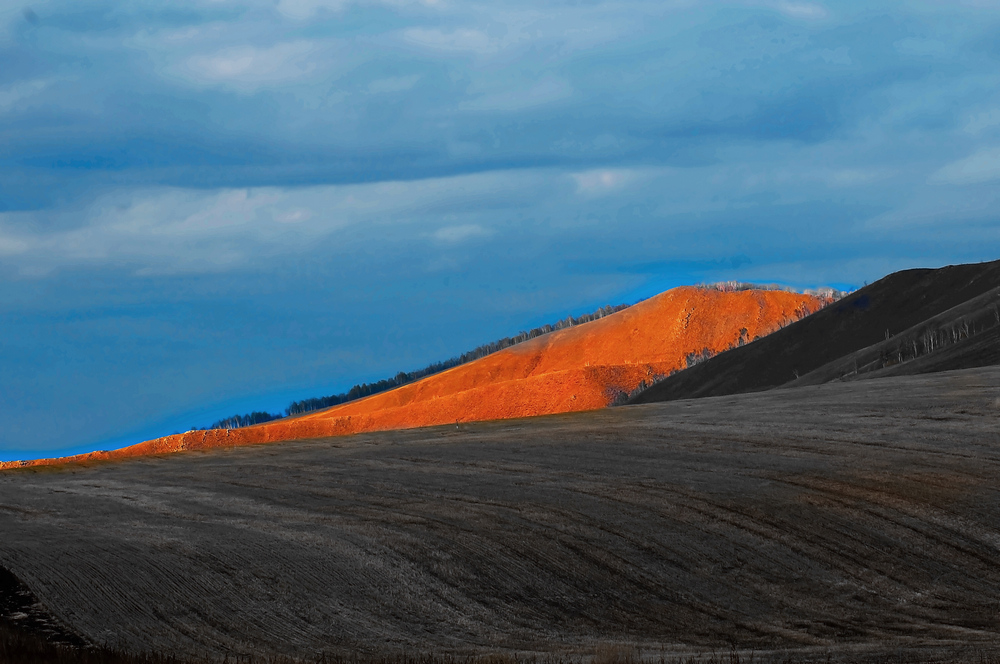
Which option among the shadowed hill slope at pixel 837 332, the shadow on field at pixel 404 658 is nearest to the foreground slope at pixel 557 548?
the shadow on field at pixel 404 658

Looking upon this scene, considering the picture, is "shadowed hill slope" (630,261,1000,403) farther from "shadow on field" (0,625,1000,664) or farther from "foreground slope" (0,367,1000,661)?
"shadow on field" (0,625,1000,664)

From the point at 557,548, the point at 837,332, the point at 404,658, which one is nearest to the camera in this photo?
the point at 404,658

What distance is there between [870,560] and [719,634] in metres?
7.28

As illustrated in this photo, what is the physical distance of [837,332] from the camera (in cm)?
17325

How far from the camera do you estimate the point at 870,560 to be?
25.7 m

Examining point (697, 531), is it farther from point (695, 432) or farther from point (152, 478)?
point (152, 478)

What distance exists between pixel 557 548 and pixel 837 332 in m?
157

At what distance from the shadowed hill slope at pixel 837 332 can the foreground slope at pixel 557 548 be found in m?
113

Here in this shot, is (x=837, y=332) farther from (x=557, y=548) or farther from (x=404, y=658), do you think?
(x=404, y=658)

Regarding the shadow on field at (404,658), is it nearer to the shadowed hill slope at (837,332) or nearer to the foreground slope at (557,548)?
the foreground slope at (557,548)

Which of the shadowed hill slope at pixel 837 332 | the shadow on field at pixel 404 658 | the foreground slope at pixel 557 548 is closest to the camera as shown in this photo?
the shadow on field at pixel 404 658

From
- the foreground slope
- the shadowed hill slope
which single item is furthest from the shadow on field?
the shadowed hill slope

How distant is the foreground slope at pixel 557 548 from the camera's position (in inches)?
797

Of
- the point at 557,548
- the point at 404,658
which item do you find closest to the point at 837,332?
the point at 557,548
